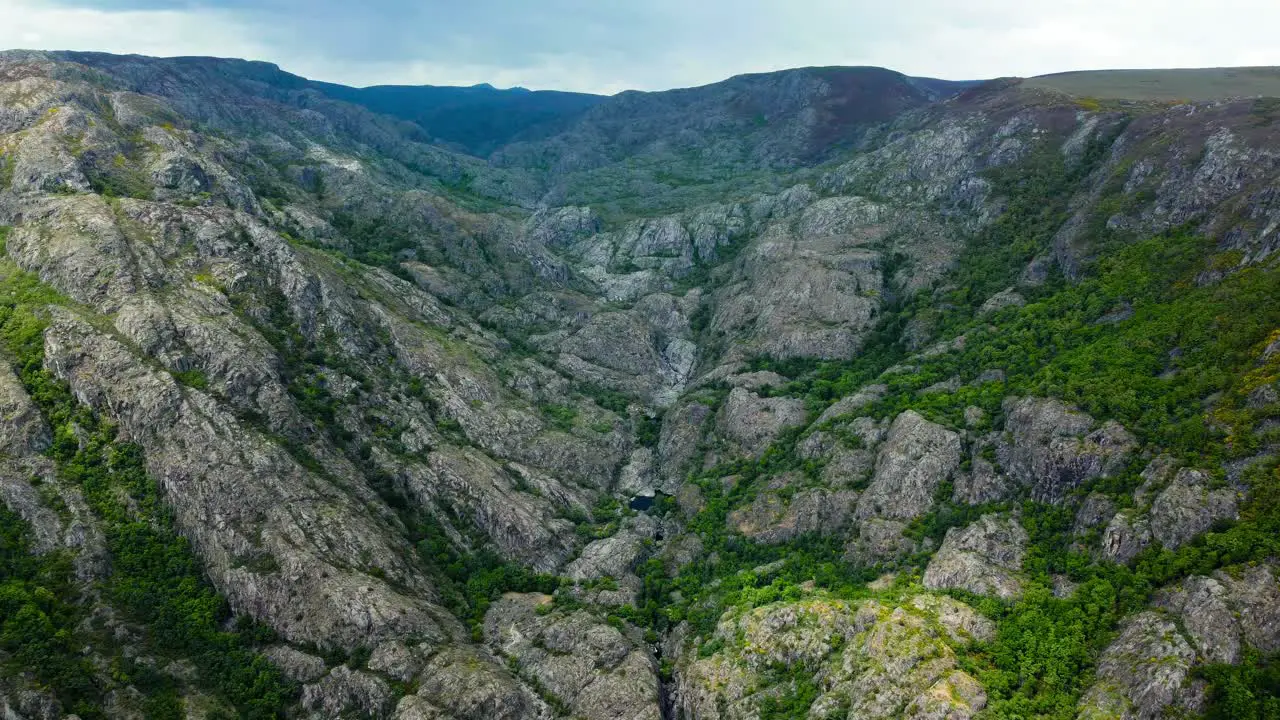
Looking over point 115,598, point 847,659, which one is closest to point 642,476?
point 847,659

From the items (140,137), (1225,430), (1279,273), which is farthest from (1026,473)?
(140,137)

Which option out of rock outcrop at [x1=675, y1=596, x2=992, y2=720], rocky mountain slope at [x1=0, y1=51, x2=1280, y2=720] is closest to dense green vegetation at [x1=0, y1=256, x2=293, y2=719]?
rocky mountain slope at [x1=0, y1=51, x2=1280, y2=720]

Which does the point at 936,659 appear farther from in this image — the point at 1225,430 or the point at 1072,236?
the point at 1072,236

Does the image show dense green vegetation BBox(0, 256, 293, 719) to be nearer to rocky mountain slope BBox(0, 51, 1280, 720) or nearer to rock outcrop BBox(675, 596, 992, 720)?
rocky mountain slope BBox(0, 51, 1280, 720)

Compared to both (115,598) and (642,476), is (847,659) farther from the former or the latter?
(115,598)

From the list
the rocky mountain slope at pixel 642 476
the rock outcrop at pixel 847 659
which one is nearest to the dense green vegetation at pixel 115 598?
the rocky mountain slope at pixel 642 476

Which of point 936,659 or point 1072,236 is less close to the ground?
point 1072,236
